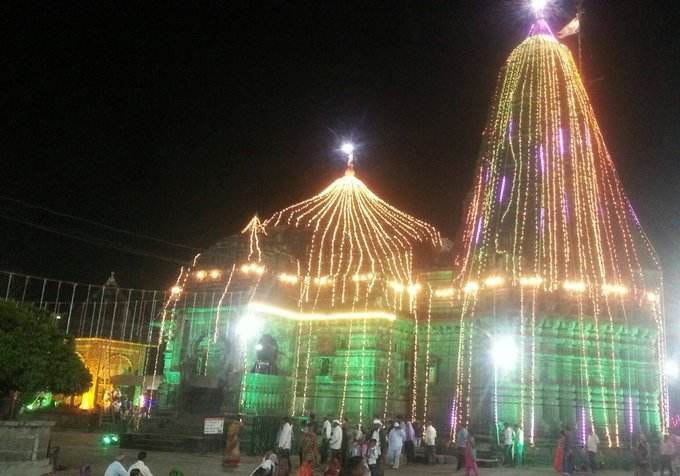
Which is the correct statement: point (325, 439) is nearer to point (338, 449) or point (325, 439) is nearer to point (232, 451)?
point (338, 449)

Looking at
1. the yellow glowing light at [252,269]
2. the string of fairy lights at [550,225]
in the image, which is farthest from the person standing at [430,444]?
the yellow glowing light at [252,269]

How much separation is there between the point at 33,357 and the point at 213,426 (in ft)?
29.0

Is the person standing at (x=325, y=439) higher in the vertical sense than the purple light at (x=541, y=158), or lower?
lower

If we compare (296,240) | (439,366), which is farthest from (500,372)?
(296,240)

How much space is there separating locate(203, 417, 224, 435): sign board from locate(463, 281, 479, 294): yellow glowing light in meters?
16.1

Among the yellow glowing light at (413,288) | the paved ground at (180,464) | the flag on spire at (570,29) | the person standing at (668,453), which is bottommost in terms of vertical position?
the paved ground at (180,464)

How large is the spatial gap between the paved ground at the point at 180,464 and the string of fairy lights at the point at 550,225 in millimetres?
8520

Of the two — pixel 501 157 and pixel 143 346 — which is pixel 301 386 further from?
pixel 143 346

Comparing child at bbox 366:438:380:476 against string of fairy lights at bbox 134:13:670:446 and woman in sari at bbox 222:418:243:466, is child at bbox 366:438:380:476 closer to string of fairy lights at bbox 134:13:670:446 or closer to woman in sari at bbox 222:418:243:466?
woman in sari at bbox 222:418:243:466

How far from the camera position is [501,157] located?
36312 millimetres

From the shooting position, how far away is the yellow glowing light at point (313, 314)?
35.2 meters

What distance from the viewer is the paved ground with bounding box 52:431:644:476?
18953 millimetres

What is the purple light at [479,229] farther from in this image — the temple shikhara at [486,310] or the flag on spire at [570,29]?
the flag on spire at [570,29]

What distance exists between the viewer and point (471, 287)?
115 feet
